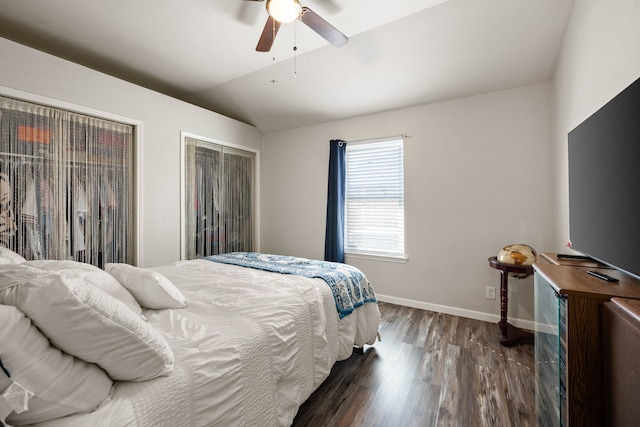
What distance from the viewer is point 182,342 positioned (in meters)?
1.19

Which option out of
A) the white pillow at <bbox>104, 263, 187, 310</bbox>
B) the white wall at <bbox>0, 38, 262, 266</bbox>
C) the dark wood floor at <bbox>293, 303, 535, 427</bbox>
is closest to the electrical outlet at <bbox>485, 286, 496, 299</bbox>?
the dark wood floor at <bbox>293, 303, 535, 427</bbox>

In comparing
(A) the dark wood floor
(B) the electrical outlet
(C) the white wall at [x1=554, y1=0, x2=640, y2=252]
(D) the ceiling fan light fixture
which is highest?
(D) the ceiling fan light fixture

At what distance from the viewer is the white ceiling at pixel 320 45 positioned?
219 cm

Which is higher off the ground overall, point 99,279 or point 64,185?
point 64,185

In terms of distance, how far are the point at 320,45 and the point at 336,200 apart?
6.16ft

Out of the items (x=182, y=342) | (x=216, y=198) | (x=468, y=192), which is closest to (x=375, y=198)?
(x=468, y=192)

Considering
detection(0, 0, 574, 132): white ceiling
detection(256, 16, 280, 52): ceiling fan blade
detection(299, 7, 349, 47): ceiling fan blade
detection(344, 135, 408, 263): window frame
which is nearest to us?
detection(299, 7, 349, 47): ceiling fan blade

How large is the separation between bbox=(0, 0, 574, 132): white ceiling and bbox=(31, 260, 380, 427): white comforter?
2.18 meters

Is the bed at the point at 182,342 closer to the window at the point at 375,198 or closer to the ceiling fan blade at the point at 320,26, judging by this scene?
the window at the point at 375,198

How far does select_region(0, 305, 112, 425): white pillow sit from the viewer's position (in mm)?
707

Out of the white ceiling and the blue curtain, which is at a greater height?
the white ceiling

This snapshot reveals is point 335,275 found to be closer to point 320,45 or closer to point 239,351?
point 239,351

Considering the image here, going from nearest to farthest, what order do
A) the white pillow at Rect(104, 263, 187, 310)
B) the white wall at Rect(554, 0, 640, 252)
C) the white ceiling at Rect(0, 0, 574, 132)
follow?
the white wall at Rect(554, 0, 640, 252)
the white pillow at Rect(104, 263, 187, 310)
the white ceiling at Rect(0, 0, 574, 132)

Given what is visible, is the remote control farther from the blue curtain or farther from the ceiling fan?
the blue curtain
